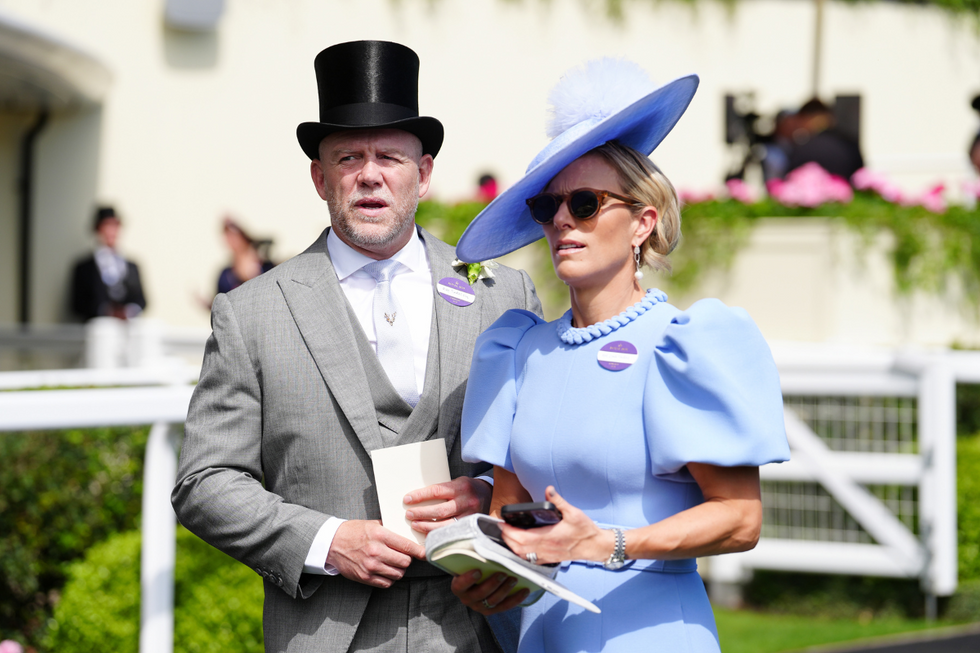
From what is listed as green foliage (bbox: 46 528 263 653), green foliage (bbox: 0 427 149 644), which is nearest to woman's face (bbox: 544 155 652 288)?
green foliage (bbox: 46 528 263 653)

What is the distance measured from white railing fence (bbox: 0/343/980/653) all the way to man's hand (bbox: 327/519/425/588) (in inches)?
108

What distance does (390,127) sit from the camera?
7.77 feet

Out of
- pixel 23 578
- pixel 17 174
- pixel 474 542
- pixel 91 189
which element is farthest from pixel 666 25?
pixel 474 542

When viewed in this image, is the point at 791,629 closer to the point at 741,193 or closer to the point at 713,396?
the point at 713,396

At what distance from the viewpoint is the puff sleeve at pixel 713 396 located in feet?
6.08

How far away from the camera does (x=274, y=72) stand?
1327 cm

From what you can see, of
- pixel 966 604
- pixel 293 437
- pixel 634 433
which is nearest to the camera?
pixel 634 433

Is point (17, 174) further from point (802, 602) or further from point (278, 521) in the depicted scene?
point (278, 521)

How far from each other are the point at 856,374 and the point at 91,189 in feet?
37.2

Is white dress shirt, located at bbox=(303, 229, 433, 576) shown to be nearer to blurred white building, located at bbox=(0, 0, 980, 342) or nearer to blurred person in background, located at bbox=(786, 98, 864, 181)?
blurred person in background, located at bbox=(786, 98, 864, 181)

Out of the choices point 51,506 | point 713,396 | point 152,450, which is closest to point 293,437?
point 713,396

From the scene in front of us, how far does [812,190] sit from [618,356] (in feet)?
21.6

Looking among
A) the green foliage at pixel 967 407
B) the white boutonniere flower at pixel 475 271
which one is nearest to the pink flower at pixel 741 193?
the green foliage at pixel 967 407

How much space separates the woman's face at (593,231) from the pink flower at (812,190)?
6.42 meters
